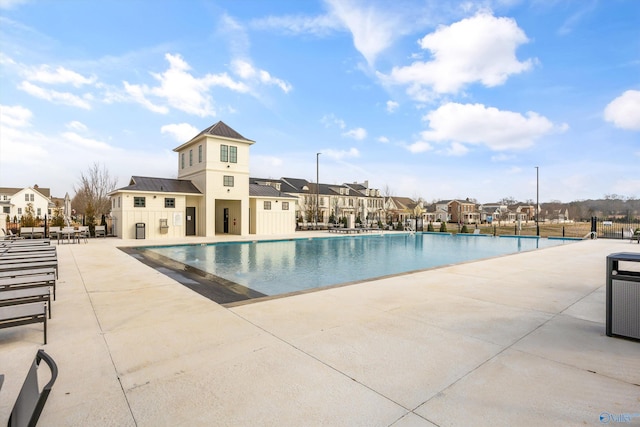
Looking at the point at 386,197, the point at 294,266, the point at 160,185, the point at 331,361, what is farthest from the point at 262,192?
the point at 386,197

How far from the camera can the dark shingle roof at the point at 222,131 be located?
22.3 m

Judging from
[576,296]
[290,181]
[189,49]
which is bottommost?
[576,296]

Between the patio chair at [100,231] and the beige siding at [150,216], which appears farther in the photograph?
the patio chair at [100,231]

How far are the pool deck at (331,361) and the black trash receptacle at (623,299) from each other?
0.15 meters

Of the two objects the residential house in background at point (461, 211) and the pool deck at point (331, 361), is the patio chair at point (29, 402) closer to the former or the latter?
the pool deck at point (331, 361)

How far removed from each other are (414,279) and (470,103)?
20270 millimetres

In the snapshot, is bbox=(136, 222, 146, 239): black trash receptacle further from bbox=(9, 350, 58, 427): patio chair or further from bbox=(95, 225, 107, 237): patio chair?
bbox=(9, 350, 58, 427): patio chair

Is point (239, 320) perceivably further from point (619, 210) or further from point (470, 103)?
point (619, 210)

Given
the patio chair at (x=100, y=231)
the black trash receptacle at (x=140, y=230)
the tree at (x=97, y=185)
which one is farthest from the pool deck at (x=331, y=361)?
the tree at (x=97, y=185)

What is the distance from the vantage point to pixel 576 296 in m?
6.25

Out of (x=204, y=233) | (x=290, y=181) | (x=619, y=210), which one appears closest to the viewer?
(x=204, y=233)

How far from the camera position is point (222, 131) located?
22828 mm

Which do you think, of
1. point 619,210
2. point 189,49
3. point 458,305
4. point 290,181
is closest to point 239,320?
point 458,305

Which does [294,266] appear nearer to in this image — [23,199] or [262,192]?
[262,192]
